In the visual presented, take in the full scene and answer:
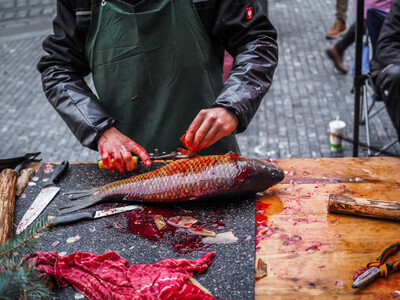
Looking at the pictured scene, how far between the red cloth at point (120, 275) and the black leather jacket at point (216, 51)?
76 cm

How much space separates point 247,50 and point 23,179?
142 centimetres

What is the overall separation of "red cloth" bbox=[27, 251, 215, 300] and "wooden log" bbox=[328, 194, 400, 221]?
2.00 feet

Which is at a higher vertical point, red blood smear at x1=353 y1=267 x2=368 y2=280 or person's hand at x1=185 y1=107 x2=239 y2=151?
person's hand at x1=185 y1=107 x2=239 y2=151

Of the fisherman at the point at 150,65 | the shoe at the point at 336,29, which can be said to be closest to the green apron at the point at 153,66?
the fisherman at the point at 150,65

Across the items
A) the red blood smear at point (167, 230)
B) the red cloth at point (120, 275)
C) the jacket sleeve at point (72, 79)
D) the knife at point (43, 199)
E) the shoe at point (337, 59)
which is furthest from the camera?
the shoe at point (337, 59)

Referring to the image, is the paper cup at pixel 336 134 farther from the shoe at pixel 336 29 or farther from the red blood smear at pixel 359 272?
the red blood smear at pixel 359 272

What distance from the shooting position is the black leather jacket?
92.2 inches

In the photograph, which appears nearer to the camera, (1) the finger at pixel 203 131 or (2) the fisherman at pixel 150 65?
(1) the finger at pixel 203 131

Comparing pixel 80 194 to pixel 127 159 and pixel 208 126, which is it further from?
pixel 208 126

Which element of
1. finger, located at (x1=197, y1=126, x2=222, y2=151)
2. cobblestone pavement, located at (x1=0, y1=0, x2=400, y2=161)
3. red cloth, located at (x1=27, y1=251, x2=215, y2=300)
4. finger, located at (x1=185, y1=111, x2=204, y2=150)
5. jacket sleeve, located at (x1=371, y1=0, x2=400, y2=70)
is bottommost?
cobblestone pavement, located at (x1=0, y1=0, x2=400, y2=161)

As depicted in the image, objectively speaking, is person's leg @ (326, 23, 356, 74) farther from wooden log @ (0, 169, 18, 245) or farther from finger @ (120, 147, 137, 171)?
wooden log @ (0, 169, 18, 245)

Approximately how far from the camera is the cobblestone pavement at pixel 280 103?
5.38 meters

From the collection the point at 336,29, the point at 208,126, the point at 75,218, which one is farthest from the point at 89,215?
the point at 336,29

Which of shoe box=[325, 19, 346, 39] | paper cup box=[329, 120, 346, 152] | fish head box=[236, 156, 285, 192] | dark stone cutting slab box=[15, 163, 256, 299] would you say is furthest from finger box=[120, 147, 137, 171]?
shoe box=[325, 19, 346, 39]
